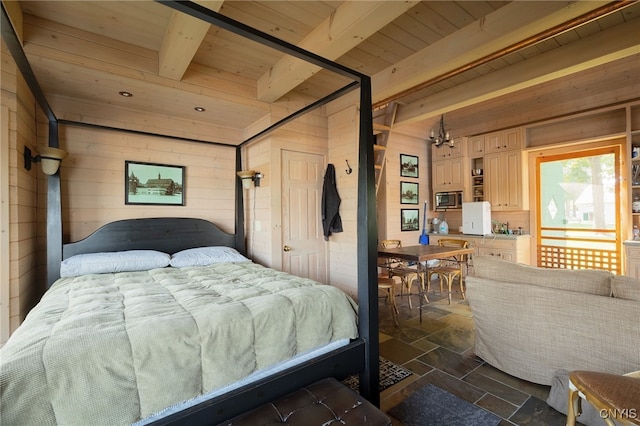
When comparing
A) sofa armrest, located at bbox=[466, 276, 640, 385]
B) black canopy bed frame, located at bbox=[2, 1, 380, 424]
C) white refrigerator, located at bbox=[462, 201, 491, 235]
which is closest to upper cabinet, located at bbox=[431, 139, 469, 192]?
white refrigerator, located at bbox=[462, 201, 491, 235]

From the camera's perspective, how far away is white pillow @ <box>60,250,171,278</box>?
2.62 m

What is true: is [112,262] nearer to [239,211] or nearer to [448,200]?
[239,211]

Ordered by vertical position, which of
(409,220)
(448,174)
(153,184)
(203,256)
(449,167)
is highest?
(449,167)

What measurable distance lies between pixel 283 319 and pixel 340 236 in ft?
8.10

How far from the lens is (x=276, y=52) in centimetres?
278

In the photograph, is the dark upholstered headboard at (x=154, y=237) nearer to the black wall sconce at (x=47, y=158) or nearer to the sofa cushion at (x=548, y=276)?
the black wall sconce at (x=47, y=158)

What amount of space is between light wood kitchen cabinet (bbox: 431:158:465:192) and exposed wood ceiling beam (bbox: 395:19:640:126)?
186cm

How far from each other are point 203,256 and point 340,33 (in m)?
2.48

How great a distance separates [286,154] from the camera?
3.76 meters

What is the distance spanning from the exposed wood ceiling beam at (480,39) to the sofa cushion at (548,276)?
5.64 feet

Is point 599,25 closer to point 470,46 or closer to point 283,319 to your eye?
point 470,46

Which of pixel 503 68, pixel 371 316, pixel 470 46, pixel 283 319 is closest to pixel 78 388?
pixel 283 319

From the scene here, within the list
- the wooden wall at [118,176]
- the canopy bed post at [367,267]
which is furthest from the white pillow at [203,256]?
the canopy bed post at [367,267]

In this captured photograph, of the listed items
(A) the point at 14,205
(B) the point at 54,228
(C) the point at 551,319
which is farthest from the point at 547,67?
(B) the point at 54,228
